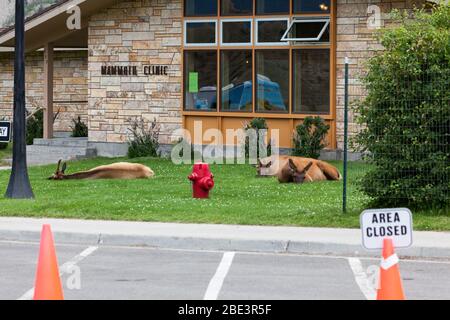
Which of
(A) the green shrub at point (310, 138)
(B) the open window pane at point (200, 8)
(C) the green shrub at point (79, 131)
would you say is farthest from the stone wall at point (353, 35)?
(C) the green shrub at point (79, 131)

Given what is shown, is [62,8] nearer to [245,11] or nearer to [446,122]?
[245,11]

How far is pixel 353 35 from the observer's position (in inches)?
947

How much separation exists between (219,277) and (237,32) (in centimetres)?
1507

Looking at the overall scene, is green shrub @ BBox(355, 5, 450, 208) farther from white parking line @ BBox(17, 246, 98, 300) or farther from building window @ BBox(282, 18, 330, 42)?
building window @ BBox(282, 18, 330, 42)

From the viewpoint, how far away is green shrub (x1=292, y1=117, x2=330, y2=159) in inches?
931

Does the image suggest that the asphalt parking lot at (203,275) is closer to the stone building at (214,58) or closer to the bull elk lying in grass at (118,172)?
the bull elk lying in grass at (118,172)

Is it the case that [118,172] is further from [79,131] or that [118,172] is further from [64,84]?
[64,84]

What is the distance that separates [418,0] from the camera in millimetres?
23453

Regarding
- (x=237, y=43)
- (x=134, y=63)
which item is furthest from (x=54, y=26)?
(x=237, y=43)

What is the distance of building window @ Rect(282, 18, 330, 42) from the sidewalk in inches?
410

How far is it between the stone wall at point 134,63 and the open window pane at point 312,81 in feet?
10.4

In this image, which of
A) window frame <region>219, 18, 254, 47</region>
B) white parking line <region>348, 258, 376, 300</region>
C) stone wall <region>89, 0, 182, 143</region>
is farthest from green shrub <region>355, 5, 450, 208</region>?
stone wall <region>89, 0, 182, 143</region>

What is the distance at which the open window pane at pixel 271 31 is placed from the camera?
81.3ft

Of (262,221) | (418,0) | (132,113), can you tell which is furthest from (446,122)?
(132,113)
